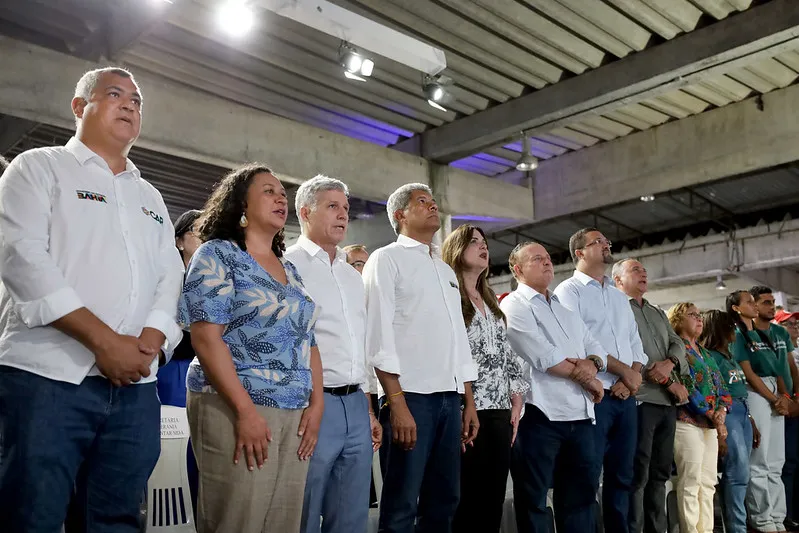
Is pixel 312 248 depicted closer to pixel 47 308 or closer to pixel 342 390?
pixel 342 390

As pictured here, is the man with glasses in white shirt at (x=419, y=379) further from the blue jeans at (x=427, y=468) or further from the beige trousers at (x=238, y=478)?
the beige trousers at (x=238, y=478)

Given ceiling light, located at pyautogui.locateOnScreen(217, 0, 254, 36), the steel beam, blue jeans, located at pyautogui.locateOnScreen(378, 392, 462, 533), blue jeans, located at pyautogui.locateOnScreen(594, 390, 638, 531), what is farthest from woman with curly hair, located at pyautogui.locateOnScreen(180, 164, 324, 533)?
the steel beam

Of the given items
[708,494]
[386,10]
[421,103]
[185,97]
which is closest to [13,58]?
[185,97]

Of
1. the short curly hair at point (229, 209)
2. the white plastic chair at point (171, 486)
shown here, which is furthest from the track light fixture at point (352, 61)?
the white plastic chair at point (171, 486)

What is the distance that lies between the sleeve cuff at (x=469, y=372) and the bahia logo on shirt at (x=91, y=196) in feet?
5.19

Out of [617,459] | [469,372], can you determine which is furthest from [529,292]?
[617,459]

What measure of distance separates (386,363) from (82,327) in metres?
1.25

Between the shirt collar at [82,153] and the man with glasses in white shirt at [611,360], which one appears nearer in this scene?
the shirt collar at [82,153]

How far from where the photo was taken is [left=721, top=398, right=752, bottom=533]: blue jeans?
4.70 metres

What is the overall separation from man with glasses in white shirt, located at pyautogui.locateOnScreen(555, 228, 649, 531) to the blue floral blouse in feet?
6.71

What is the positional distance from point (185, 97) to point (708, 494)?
5.03m

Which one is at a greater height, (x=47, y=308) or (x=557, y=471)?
(x=47, y=308)

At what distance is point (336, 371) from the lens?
2434 millimetres

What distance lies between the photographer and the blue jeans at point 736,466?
15.4 feet
